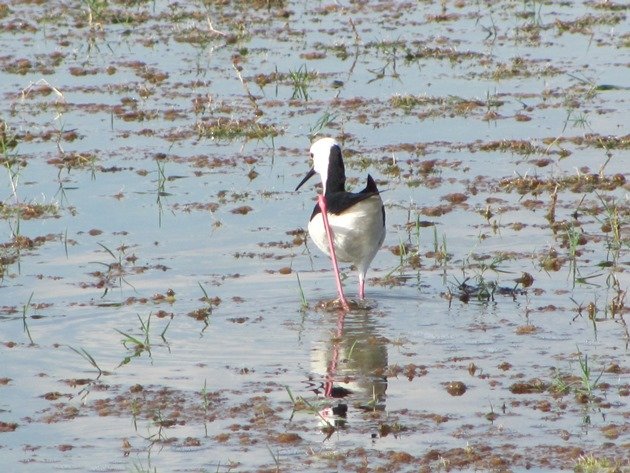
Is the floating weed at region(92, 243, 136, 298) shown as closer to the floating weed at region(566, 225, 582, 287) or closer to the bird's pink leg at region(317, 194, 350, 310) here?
the bird's pink leg at region(317, 194, 350, 310)

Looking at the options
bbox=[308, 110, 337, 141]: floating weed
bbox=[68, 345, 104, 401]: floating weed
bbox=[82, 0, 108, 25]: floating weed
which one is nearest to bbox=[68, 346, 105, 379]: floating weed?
bbox=[68, 345, 104, 401]: floating weed

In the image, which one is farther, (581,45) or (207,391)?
(581,45)

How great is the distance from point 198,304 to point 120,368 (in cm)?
110

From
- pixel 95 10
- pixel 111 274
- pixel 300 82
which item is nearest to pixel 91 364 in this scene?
pixel 111 274

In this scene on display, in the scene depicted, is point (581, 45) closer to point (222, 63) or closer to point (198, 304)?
point (222, 63)

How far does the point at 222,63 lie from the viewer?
14.1 metres

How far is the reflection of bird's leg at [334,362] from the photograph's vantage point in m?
6.80

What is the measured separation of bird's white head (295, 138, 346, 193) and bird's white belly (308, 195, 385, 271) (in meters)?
0.70

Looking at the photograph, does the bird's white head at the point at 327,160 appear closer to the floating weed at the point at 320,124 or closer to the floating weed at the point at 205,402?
the floating weed at the point at 320,124

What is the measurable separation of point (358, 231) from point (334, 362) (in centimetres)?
122

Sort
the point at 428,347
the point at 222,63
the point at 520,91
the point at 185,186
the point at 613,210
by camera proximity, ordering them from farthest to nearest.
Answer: the point at 222,63, the point at 520,91, the point at 185,186, the point at 613,210, the point at 428,347

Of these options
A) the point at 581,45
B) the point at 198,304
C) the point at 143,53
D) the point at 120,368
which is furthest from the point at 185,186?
the point at 581,45

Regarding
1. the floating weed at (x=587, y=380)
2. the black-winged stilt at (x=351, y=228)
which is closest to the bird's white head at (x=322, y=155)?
the black-winged stilt at (x=351, y=228)

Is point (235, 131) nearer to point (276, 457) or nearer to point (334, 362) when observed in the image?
point (334, 362)
